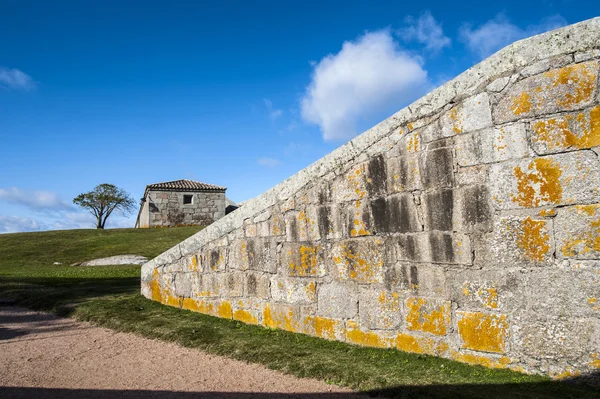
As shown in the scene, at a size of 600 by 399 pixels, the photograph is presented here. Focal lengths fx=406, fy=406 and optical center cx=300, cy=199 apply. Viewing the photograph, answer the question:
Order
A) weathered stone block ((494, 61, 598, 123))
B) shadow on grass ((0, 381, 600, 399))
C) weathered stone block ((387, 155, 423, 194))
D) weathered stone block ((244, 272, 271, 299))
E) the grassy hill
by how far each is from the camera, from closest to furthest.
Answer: shadow on grass ((0, 381, 600, 399))
weathered stone block ((494, 61, 598, 123))
weathered stone block ((387, 155, 423, 194))
weathered stone block ((244, 272, 271, 299))
the grassy hill

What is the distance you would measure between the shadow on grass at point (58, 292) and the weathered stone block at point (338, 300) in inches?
206

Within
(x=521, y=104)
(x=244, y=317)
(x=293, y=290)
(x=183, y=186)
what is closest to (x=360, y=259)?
(x=293, y=290)

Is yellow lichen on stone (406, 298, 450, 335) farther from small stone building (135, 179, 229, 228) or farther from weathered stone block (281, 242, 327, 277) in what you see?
small stone building (135, 179, 229, 228)

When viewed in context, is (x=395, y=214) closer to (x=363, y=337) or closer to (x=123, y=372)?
(x=363, y=337)

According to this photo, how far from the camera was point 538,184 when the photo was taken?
13.8ft

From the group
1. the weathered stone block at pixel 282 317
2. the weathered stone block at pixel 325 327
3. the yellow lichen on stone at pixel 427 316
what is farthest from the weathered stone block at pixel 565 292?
the weathered stone block at pixel 282 317

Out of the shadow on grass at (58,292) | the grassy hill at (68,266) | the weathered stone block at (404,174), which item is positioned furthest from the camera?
the grassy hill at (68,266)

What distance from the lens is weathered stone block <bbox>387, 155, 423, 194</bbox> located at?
16.2 ft

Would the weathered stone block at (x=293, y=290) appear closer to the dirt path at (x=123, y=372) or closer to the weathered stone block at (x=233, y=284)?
the weathered stone block at (x=233, y=284)

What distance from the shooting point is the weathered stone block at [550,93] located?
158 inches

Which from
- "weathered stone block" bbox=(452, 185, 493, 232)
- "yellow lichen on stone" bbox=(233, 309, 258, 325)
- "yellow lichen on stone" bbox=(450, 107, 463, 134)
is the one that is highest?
"yellow lichen on stone" bbox=(450, 107, 463, 134)

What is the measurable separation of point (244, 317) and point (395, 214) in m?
3.23

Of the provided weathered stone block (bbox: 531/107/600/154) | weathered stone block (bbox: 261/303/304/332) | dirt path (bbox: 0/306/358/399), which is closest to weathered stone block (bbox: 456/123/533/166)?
weathered stone block (bbox: 531/107/600/154)

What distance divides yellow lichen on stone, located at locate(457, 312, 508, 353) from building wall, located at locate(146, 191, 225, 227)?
3363 cm
